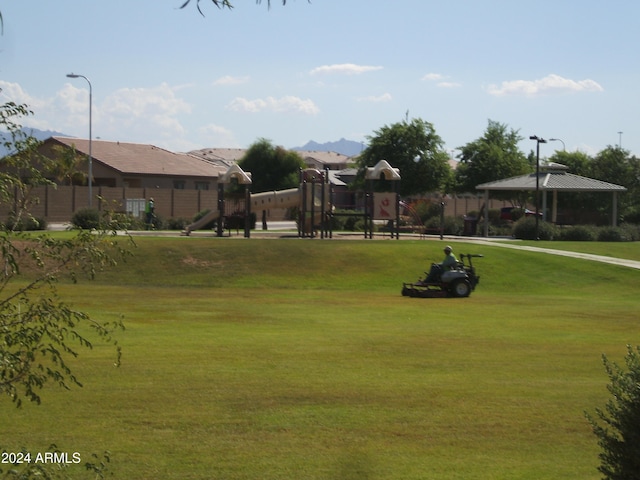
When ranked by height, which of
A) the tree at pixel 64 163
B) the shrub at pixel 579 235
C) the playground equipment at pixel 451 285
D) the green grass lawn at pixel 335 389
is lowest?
the green grass lawn at pixel 335 389

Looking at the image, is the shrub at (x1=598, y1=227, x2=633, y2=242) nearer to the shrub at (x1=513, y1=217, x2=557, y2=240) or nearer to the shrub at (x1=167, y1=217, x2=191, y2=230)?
the shrub at (x1=513, y1=217, x2=557, y2=240)

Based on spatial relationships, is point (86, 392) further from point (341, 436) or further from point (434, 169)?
point (434, 169)

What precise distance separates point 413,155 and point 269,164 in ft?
66.3

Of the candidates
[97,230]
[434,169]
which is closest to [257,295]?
[97,230]

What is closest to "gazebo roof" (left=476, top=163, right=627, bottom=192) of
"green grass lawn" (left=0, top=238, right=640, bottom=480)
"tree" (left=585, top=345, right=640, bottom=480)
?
"green grass lawn" (left=0, top=238, right=640, bottom=480)

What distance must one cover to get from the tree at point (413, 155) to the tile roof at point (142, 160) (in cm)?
1471

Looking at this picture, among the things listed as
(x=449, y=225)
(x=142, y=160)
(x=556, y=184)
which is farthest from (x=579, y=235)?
(x=142, y=160)

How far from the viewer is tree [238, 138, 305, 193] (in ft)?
315

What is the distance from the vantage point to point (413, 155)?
81.1 metres

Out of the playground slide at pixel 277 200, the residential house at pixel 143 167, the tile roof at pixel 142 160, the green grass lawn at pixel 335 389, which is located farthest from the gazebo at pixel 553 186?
the residential house at pixel 143 167

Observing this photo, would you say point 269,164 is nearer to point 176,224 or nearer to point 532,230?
point 176,224

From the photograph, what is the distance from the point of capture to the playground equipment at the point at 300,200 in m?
44.9

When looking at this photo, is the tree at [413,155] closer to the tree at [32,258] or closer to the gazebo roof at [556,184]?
the gazebo roof at [556,184]

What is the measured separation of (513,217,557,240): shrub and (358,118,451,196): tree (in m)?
27.7
